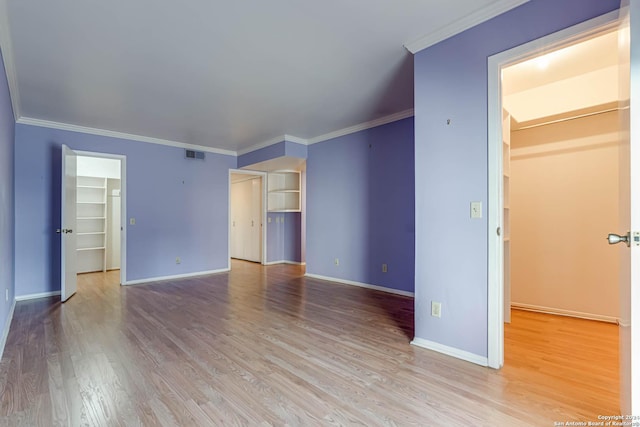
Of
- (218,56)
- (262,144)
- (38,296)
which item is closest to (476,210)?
Answer: (218,56)

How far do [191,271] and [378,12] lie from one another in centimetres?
513

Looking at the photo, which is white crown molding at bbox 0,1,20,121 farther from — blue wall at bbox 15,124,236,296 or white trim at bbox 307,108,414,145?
white trim at bbox 307,108,414,145

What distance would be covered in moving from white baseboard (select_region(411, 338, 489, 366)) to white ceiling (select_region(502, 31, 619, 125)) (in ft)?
7.72

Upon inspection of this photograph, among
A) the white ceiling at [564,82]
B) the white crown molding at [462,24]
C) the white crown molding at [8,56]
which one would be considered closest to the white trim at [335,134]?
the white ceiling at [564,82]

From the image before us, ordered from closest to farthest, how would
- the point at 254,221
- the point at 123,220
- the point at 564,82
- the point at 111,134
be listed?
the point at 564,82, the point at 111,134, the point at 123,220, the point at 254,221

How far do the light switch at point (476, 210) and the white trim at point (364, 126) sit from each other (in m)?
2.17

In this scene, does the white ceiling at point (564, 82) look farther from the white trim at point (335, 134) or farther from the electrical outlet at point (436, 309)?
the electrical outlet at point (436, 309)

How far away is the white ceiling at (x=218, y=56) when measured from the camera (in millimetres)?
2049

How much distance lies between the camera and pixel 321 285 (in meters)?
4.75

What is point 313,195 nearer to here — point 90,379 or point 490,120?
point 490,120

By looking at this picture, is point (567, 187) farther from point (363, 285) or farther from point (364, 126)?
point (363, 285)

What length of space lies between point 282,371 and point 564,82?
12.5 feet

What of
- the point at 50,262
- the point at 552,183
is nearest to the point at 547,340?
the point at 552,183

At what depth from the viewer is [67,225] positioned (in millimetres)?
3877
